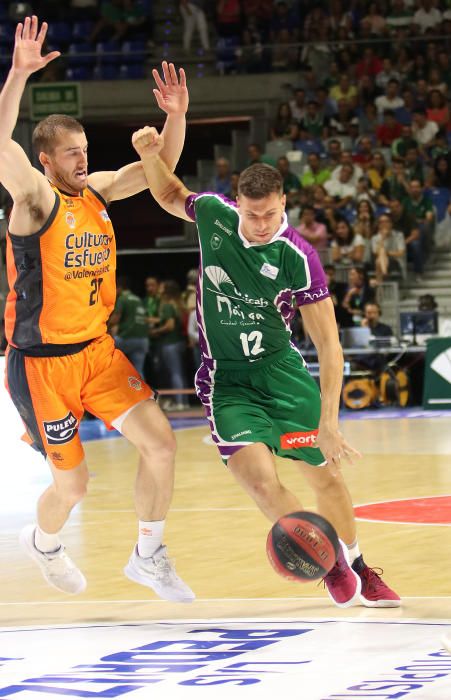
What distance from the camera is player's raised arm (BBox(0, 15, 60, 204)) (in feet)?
19.0

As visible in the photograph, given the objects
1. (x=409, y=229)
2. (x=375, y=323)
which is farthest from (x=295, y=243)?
(x=409, y=229)

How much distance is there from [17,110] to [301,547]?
230 centimetres

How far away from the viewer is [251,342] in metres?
6.29

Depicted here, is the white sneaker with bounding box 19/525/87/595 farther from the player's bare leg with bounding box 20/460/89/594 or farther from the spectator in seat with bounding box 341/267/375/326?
the spectator in seat with bounding box 341/267/375/326

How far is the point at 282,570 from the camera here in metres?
5.56

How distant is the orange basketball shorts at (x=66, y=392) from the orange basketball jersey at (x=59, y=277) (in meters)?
0.10

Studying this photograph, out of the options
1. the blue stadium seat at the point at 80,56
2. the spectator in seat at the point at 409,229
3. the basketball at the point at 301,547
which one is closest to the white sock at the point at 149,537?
the basketball at the point at 301,547

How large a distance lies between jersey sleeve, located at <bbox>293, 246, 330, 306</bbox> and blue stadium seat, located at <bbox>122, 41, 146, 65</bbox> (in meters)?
17.3

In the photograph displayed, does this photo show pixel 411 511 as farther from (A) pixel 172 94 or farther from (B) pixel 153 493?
(A) pixel 172 94

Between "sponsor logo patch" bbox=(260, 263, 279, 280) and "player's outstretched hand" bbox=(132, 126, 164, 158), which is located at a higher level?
"player's outstretched hand" bbox=(132, 126, 164, 158)

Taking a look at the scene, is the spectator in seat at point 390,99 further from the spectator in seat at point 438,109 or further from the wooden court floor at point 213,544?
the wooden court floor at point 213,544

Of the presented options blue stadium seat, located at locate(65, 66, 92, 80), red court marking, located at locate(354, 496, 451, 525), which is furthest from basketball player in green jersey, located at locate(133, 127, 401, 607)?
blue stadium seat, located at locate(65, 66, 92, 80)

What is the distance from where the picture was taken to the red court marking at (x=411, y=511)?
29.6ft

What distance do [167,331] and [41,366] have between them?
12505mm
